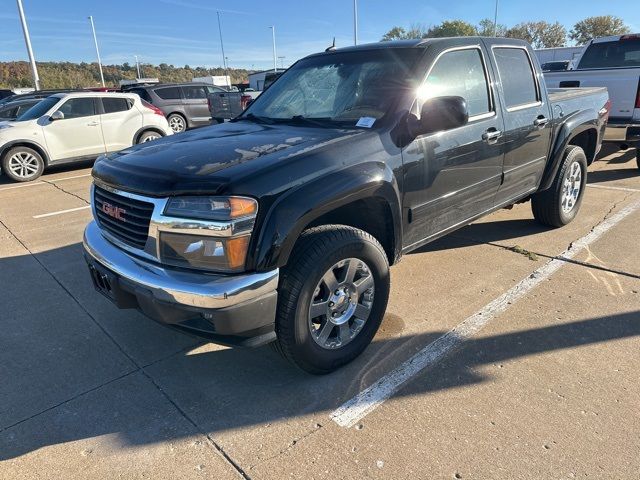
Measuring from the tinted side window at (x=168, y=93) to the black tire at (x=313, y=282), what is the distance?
44.5 ft

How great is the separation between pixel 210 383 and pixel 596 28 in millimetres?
69378

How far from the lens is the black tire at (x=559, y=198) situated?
486 cm

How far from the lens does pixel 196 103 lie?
1518 centimetres

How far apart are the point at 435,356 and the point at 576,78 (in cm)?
646

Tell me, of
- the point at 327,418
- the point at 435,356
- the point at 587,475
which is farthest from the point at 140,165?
the point at 587,475

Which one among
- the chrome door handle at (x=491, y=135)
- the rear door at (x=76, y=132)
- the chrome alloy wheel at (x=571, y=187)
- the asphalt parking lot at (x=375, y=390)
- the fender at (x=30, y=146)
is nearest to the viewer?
the asphalt parking lot at (x=375, y=390)

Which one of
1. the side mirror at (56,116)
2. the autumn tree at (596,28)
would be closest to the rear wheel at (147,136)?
the side mirror at (56,116)

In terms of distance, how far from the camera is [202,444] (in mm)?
2381

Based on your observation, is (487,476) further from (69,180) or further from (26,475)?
(69,180)

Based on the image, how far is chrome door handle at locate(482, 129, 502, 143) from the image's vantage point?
3.66m

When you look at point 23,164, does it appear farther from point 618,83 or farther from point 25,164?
point 618,83

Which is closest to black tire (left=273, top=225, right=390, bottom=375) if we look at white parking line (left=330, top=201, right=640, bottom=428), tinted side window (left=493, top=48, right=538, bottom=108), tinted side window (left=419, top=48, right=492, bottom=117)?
white parking line (left=330, top=201, right=640, bottom=428)

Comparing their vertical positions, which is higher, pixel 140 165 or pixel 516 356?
pixel 140 165

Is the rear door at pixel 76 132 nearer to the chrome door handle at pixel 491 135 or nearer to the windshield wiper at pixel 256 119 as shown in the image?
the windshield wiper at pixel 256 119
